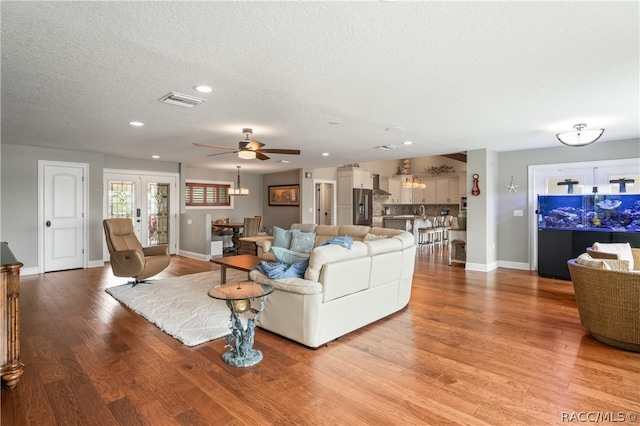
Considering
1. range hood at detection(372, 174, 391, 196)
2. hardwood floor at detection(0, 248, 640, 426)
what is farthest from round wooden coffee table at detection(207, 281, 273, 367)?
range hood at detection(372, 174, 391, 196)

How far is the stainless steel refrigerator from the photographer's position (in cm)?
1089

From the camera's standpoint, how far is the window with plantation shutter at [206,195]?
1001 centimetres

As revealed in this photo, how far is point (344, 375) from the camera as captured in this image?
2.61 meters

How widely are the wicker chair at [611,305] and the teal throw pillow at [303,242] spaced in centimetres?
385

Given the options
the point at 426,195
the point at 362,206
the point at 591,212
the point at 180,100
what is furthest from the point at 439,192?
the point at 180,100

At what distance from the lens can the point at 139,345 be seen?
3184 millimetres

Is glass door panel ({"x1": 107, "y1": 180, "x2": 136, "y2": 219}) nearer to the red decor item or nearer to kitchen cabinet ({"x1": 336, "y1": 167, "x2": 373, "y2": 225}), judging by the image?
kitchen cabinet ({"x1": 336, "y1": 167, "x2": 373, "y2": 225})

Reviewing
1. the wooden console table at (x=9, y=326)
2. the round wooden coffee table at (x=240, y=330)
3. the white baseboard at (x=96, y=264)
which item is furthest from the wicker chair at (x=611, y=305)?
the white baseboard at (x=96, y=264)

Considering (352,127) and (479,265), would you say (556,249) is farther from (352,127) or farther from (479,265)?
(352,127)

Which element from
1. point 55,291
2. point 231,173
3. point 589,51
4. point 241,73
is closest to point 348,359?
point 241,73

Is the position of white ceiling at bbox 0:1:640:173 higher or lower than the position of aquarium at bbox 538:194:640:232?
higher

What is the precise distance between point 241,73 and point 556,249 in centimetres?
604

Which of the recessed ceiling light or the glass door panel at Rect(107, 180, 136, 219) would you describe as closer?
the recessed ceiling light

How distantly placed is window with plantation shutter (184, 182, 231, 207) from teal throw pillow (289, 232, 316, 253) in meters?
5.11
